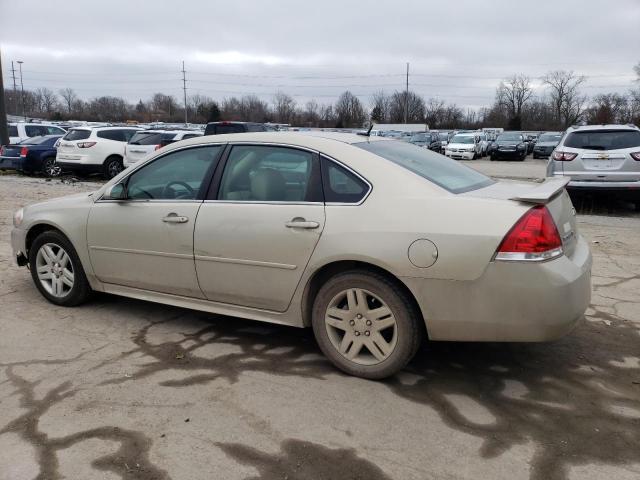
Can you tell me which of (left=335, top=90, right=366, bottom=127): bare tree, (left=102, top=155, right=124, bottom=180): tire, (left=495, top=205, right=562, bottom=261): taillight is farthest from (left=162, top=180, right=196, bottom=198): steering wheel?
(left=335, top=90, right=366, bottom=127): bare tree

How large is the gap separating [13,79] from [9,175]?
83.7m

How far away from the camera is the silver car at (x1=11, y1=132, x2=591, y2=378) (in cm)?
310

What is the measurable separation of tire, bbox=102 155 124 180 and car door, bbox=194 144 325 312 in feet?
46.8

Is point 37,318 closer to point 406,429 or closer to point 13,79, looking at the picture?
point 406,429

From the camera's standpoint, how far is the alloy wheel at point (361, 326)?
11.1 ft

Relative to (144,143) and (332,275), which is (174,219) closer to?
(332,275)

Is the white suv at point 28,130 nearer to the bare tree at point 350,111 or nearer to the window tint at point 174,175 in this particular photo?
the window tint at point 174,175

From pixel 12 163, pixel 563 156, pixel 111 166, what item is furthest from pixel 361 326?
pixel 12 163

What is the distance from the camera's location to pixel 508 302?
3061mm

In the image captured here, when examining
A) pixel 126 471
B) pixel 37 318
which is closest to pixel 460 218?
pixel 126 471

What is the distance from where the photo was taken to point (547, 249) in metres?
3.08

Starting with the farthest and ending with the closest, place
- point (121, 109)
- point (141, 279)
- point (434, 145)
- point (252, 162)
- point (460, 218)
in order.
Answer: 1. point (121, 109)
2. point (434, 145)
3. point (141, 279)
4. point (252, 162)
5. point (460, 218)

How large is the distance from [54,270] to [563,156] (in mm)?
8684

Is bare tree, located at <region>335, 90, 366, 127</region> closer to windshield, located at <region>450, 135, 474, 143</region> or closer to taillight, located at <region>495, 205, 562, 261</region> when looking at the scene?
windshield, located at <region>450, 135, 474, 143</region>
